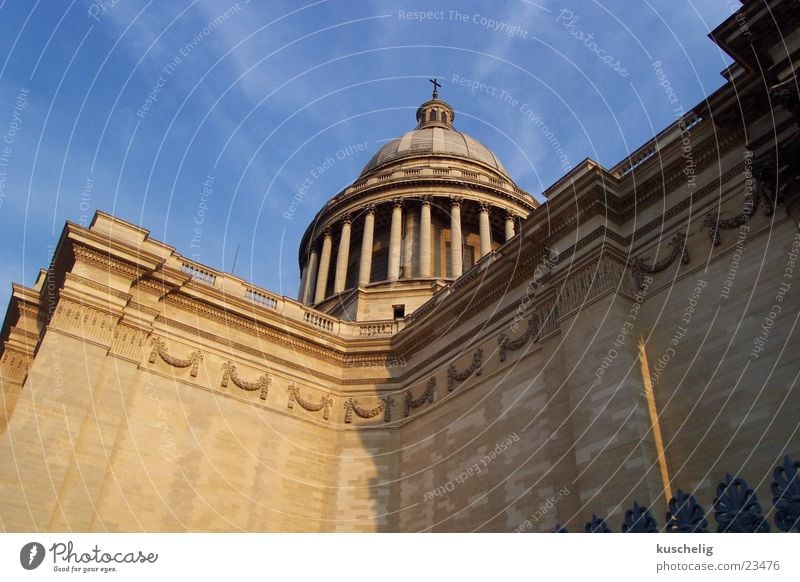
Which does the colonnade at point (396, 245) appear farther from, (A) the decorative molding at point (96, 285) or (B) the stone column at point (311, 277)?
(A) the decorative molding at point (96, 285)

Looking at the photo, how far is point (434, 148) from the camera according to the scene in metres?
42.1

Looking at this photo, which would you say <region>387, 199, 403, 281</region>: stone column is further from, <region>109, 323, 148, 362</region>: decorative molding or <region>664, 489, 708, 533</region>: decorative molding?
<region>664, 489, 708, 533</region>: decorative molding

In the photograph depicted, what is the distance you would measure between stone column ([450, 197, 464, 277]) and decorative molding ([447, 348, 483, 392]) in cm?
1135

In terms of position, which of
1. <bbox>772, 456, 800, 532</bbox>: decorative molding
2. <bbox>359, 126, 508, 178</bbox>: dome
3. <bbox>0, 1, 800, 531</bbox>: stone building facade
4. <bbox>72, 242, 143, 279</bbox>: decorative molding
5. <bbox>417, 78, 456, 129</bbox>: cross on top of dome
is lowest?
<bbox>772, 456, 800, 532</bbox>: decorative molding

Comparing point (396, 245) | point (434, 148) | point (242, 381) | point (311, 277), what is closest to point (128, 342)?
point (242, 381)

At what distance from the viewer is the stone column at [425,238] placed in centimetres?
3359

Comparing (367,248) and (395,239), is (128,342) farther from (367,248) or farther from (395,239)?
(395,239)

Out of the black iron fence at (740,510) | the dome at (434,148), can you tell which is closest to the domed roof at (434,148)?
the dome at (434,148)

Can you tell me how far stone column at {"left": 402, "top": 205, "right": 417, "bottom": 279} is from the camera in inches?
1350

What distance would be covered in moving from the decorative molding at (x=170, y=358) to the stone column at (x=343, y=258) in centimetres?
1408

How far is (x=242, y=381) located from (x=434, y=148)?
995 inches

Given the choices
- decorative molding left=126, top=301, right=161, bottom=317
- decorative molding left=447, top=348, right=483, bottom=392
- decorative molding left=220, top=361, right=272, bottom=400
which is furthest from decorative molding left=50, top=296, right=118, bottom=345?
decorative molding left=447, top=348, right=483, bottom=392
